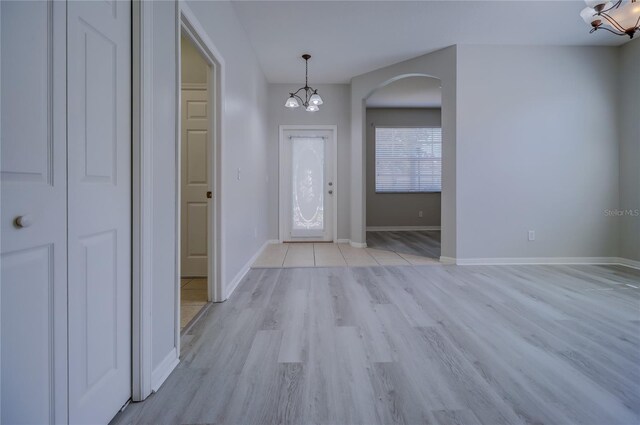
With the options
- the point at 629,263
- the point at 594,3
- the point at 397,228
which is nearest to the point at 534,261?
the point at 629,263

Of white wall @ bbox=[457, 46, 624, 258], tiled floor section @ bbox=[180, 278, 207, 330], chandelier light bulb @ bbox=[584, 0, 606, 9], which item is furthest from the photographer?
white wall @ bbox=[457, 46, 624, 258]

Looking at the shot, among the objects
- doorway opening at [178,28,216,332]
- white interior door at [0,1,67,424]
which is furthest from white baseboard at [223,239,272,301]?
white interior door at [0,1,67,424]

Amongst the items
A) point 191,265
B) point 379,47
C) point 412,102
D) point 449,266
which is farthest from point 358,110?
point 191,265

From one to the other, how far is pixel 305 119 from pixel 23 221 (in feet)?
16.1

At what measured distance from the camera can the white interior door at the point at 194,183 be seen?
3379mm

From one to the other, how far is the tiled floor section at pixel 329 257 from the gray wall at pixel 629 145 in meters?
2.21

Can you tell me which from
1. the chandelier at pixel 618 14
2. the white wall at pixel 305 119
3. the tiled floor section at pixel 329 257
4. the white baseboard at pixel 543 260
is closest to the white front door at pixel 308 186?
the white wall at pixel 305 119

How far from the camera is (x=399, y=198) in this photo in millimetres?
7141

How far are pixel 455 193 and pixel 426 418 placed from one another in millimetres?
3042

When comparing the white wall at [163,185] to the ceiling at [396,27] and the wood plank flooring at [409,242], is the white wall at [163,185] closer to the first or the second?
the ceiling at [396,27]

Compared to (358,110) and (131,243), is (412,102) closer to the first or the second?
(358,110)

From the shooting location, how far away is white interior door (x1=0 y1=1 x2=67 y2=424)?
2.62ft

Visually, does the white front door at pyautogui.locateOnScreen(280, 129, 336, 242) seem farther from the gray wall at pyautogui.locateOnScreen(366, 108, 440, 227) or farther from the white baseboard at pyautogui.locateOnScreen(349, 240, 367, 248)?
the gray wall at pyautogui.locateOnScreen(366, 108, 440, 227)

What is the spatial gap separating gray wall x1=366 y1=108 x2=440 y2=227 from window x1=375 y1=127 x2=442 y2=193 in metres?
0.11
